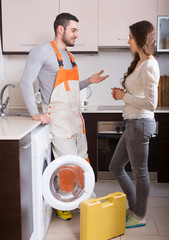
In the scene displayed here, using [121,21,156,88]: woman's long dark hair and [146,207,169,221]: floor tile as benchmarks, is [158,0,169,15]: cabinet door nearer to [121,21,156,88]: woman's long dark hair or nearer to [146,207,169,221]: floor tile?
[121,21,156,88]: woman's long dark hair

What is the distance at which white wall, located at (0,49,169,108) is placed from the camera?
352cm

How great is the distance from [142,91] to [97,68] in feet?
4.74

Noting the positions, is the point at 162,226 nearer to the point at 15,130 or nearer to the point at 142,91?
the point at 142,91

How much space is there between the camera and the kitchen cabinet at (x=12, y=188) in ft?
5.46

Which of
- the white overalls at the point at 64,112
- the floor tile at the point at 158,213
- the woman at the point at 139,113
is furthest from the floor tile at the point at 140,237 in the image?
the white overalls at the point at 64,112

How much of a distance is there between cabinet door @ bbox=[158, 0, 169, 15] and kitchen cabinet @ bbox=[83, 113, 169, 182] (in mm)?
1017

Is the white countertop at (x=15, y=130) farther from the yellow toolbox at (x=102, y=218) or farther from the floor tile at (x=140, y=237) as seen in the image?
the floor tile at (x=140, y=237)

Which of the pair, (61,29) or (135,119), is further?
(61,29)

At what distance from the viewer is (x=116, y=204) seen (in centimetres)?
221

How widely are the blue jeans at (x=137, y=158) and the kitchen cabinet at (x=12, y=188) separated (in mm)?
821

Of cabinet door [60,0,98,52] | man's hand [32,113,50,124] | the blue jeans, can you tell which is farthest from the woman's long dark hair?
cabinet door [60,0,98,52]

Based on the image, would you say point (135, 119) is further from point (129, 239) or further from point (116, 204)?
point (129, 239)

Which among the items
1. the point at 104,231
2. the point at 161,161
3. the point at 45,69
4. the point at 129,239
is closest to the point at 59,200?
the point at 104,231

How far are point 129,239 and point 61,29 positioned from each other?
5.41ft
